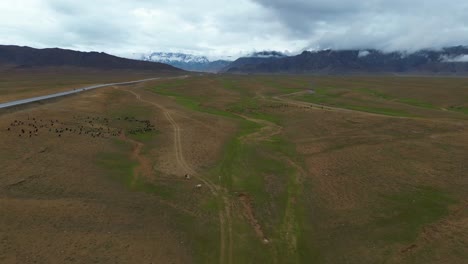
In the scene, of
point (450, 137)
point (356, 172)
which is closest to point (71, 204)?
point (356, 172)

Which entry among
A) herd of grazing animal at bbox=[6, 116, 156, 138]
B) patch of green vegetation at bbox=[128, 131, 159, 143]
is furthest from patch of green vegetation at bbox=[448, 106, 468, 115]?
herd of grazing animal at bbox=[6, 116, 156, 138]

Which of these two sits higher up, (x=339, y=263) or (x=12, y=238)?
(x=12, y=238)

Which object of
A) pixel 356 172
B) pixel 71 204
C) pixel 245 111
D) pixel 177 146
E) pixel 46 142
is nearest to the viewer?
pixel 71 204

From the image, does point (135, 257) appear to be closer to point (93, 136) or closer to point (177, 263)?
point (177, 263)

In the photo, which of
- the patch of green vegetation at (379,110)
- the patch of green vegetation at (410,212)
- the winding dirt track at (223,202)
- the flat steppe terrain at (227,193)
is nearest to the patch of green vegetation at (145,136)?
the flat steppe terrain at (227,193)

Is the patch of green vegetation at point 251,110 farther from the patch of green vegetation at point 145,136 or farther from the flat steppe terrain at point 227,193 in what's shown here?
the patch of green vegetation at point 145,136

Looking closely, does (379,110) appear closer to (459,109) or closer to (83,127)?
(459,109)

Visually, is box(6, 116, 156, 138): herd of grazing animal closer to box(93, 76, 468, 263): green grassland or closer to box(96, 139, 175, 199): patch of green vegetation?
box(93, 76, 468, 263): green grassland

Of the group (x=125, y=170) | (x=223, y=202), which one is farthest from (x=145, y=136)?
(x=223, y=202)
